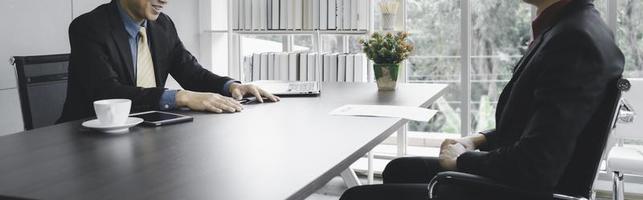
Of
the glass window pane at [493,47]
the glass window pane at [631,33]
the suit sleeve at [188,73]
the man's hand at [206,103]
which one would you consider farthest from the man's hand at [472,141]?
the glass window pane at [493,47]

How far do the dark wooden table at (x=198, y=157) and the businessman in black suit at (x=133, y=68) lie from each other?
0.14 meters

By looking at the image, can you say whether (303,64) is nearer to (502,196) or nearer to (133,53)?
(133,53)

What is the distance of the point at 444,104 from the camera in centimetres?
506

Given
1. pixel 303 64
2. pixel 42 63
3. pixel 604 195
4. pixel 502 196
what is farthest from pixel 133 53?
pixel 604 195

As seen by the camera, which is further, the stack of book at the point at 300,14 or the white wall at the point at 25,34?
Answer: the stack of book at the point at 300,14

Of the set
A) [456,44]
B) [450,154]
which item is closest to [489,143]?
[450,154]

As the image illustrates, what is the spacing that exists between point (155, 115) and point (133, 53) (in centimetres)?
60

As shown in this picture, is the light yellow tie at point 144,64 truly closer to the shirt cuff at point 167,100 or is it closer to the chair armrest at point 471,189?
the shirt cuff at point 167,100

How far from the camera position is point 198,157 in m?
1.28

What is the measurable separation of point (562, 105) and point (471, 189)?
28 cm

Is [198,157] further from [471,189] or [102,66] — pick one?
[102,66]

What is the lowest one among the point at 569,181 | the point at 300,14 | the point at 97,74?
the point at 569,181

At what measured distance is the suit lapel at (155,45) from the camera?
7.94 ft

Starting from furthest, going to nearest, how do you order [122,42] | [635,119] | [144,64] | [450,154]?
[635,119]
[144,64]
[122,42]
[450,154]
